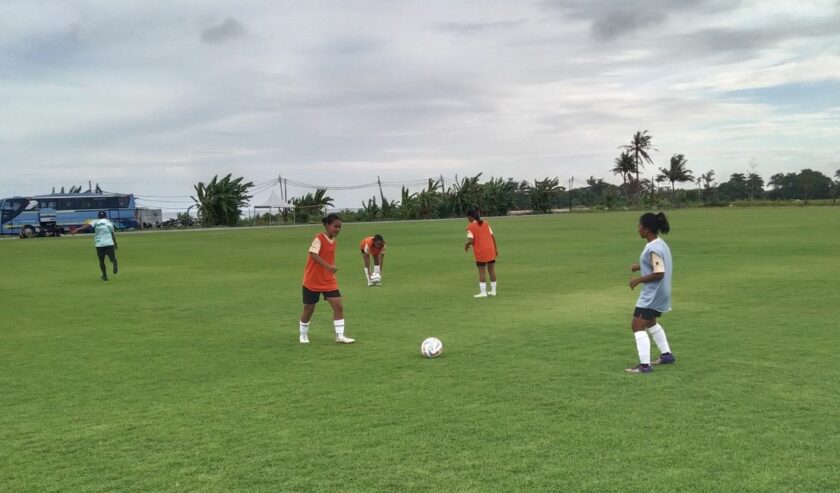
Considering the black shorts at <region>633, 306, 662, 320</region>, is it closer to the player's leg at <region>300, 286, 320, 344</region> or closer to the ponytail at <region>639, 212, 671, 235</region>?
the ponytail at <region>639, 212, 671, 235</region>

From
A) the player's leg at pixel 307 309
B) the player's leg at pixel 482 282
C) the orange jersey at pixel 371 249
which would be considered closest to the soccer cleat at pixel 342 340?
the player's leg at pixel 307 309

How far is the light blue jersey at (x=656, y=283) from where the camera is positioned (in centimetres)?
750

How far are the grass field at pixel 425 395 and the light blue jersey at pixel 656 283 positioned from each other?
72 cm

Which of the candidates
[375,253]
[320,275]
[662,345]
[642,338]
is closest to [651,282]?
[642,338]

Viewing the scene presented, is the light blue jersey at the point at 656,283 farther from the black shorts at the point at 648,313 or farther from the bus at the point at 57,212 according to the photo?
the bus at the point at 57,212

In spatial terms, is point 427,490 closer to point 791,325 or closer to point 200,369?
point 200,369

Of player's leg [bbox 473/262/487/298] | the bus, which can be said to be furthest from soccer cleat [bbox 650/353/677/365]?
the bus

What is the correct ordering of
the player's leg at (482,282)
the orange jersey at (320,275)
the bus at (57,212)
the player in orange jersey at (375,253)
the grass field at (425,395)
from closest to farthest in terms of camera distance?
the grass field at (425,395) → the orange jersey at (320,275) → the player's leg at (482,282) → the player in orange jersey at (375,253) → the bus at (57,212)

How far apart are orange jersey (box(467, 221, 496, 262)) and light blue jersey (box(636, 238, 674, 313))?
23.2 feet

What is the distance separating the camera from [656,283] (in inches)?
299

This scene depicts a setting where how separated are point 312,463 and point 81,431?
2.21 metres

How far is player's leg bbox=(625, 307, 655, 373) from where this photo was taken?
24.9ft

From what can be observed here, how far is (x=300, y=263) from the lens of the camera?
2384 cm

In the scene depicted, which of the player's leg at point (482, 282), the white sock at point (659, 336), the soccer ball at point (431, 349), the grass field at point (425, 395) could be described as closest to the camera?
the grass field at point (425, 395)
